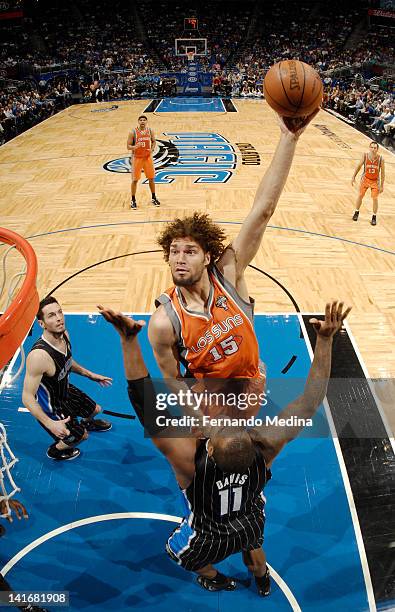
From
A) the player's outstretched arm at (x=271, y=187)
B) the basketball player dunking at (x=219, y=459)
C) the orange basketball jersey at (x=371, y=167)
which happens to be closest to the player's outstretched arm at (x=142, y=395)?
the basketball player dunking at (x=219, y=459)

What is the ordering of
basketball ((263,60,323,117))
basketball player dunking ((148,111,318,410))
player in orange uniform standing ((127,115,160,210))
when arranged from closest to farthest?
basketball player dunking ((148,111,318,410)) < basketball ((263,60,323,117)) < player in orange uniform standing ((127,115,160,210))

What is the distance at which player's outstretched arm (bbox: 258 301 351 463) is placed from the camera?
205 centimetres

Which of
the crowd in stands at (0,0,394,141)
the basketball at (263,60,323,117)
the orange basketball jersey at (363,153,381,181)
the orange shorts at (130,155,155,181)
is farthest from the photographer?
the crowd in stands at (0,0,394,141)

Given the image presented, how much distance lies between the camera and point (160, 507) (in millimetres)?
3646

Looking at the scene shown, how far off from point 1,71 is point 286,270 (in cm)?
2345

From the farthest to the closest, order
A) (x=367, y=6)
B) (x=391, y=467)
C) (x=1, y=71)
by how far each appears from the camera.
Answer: (x=367, y=6)
(x=1, y=71)
(x=391, y=467)

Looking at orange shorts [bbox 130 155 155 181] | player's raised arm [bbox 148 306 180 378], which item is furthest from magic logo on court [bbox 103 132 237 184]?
player's raised arm [bbox 148 306 180 378]

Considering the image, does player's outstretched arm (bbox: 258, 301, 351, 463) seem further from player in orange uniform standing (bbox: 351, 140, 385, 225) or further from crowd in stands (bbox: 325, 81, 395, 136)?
crowd in stands (bbox: 325, 81, 395, 136)

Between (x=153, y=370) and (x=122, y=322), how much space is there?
10.6 feet

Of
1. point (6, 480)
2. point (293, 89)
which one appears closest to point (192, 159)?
point (293, 89)

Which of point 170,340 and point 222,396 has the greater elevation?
point 170,340

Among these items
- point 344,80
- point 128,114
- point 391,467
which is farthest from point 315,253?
point 344,80

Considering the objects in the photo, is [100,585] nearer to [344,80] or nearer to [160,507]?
[160,507]

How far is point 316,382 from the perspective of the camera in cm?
222
